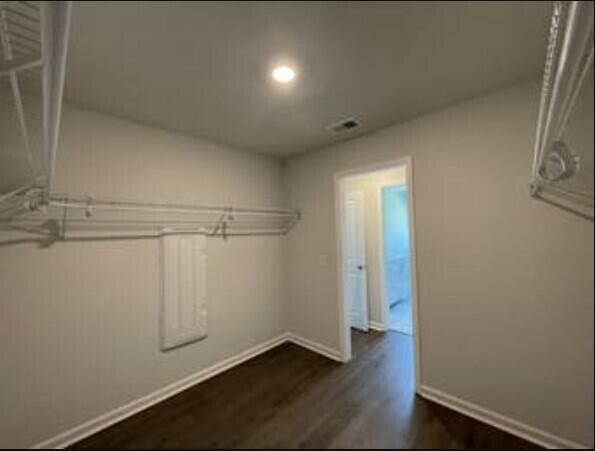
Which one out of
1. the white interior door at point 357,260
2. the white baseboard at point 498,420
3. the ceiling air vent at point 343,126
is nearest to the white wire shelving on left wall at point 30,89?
the ceiling air vent at point 343,126

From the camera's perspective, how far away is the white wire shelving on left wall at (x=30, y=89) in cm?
95

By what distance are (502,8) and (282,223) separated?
2.58 meters

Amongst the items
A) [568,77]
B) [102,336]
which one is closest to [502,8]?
[568,77]

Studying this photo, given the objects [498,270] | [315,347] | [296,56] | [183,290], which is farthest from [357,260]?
[296,56]

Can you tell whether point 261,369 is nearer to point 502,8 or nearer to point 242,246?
point 242,246

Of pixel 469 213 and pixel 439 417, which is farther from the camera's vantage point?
pixel 469 213

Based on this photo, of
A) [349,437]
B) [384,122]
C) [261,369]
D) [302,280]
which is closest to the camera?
[349,437]

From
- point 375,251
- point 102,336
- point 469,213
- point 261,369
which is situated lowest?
point 261,369

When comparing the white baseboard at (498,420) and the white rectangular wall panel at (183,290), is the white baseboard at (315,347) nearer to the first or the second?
the white baseboard at (498,420)

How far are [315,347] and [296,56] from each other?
2681 millimetres

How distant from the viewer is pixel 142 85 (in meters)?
1.82

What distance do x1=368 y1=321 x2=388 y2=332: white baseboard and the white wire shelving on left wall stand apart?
3584mm

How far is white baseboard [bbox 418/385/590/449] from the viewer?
5.60 feet

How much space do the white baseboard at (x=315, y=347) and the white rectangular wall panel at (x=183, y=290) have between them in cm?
111
